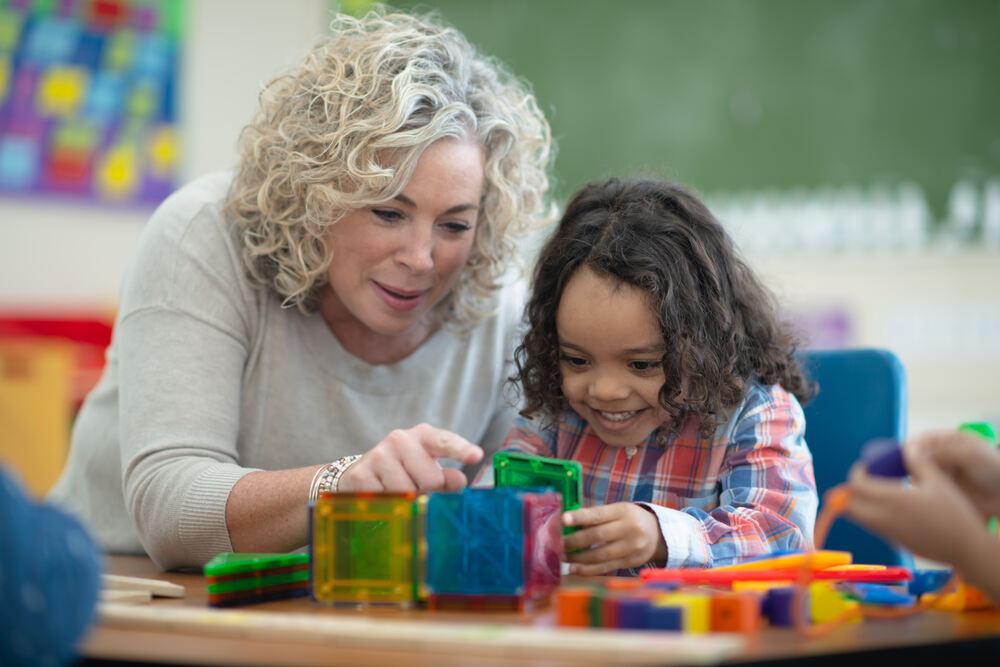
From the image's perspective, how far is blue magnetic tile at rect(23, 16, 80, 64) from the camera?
3.34 meters

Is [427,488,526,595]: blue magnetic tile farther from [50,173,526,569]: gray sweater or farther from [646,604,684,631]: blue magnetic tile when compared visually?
[50,173,526,569]: gray sweater

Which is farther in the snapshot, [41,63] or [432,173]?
[41,63]

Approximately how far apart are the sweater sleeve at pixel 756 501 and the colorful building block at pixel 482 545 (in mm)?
278

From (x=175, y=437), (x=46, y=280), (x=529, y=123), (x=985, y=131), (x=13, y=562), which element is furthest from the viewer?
(x=46, y=280)

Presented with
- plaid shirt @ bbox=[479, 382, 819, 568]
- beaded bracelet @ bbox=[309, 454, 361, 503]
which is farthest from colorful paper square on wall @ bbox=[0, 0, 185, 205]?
beaded bracelet @ bbox=[309, 454, 361, 503]

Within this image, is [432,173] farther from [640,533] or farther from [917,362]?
[917,362]

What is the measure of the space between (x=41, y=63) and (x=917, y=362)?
10.4 ft

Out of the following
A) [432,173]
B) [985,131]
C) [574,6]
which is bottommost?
[432,173]

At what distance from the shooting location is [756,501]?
1.02 meters

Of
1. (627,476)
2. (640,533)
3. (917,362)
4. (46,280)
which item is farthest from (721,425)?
(46,280)

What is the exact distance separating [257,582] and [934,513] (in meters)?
0.49

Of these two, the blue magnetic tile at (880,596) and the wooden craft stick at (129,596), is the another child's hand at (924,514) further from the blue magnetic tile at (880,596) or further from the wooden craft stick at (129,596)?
the wooden craft stick at (129,596)

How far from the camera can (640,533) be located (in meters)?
0.90

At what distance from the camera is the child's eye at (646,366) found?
110 centimetres
